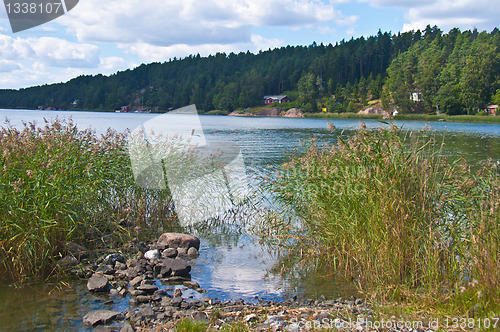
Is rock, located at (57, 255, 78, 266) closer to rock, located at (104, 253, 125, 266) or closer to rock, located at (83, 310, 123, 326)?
rock, located at (104, 253, 125, 266)

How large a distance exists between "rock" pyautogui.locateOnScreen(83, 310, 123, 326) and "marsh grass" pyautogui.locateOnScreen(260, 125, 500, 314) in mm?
3527

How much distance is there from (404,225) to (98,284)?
5.01m

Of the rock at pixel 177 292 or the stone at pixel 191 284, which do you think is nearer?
the rock at pixel 177 292

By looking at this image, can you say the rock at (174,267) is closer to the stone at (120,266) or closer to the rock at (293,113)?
the stone at (120,266)

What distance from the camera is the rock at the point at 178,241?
9688 mm

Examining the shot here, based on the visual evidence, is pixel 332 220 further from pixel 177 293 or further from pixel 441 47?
pixel 441 47

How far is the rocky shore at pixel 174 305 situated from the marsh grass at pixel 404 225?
0.72 metres

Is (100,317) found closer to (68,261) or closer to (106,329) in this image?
(106,329)

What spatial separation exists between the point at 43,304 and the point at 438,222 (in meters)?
6.29

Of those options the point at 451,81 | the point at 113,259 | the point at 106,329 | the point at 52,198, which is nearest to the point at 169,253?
the point at 113,259

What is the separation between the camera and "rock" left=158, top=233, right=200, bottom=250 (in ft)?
31.8

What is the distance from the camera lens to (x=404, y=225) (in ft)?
21.4

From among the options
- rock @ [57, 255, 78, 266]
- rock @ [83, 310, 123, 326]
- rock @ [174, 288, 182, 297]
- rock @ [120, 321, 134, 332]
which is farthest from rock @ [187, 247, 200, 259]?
rock @ [120, 321, 134, 332]

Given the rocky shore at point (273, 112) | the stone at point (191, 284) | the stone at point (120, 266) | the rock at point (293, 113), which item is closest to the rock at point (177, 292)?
the stone at point (191, 284)
